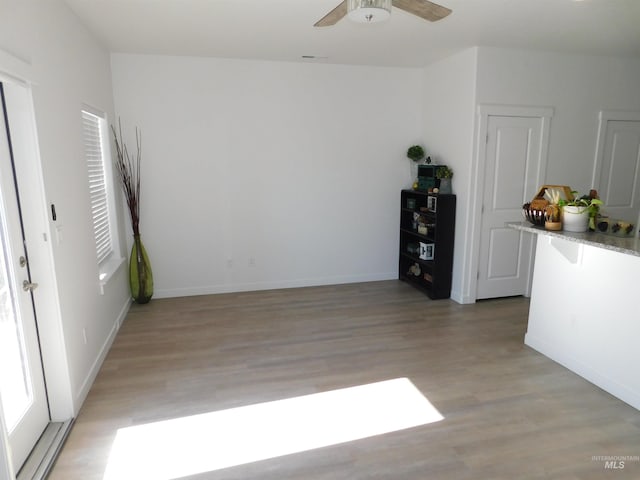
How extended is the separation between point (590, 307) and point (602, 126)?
8.97ft

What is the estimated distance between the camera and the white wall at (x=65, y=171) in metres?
2.26

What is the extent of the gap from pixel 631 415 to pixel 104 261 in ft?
14.5

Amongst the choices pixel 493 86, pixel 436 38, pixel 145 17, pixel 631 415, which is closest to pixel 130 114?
pixel 145 17

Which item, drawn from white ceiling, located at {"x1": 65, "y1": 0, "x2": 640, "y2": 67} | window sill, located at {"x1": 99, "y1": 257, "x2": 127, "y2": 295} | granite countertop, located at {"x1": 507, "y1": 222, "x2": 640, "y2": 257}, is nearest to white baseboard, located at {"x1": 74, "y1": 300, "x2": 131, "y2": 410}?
window sill, located at {"x1": 99, "y1": 257, "x2": 127, "y2": 295}

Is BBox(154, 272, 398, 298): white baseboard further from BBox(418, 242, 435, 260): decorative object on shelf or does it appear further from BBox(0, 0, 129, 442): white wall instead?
BBox(0, 0, 129, 442): white wall

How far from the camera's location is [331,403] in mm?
2699

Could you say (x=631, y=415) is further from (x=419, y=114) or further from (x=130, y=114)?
(x=130, y=114)

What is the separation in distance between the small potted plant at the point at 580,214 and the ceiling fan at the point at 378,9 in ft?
5.83

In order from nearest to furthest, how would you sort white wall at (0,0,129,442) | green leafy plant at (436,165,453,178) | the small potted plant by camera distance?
1. white wall at (0,0,129,442)
2. the small potted plant
3. green leafy plant at (436,165,453,178)

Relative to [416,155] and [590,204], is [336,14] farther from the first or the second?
[416,155]

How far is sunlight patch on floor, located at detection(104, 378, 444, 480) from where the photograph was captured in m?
2.17

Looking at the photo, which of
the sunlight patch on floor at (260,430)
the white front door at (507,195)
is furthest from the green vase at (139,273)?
the white front door at (507,195)

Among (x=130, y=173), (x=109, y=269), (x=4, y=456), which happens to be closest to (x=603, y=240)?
(x=4, y=456)

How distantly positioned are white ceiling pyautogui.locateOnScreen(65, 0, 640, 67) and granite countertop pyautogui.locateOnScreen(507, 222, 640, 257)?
65.1 inches
